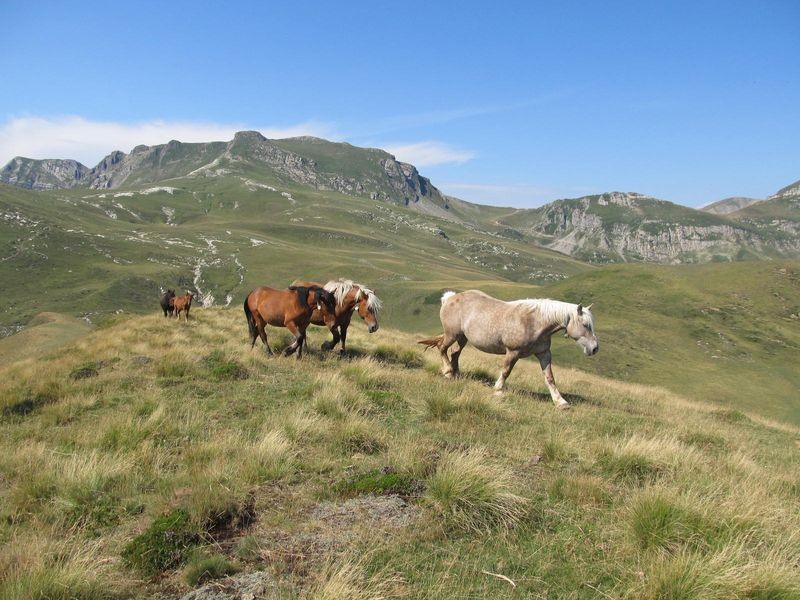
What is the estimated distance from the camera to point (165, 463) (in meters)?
6.49

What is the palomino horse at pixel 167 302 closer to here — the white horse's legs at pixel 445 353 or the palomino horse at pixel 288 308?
the palomino horse at pixel 288 308

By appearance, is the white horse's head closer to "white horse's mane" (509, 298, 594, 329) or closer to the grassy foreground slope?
"white horse's mane" (509, 298, 594, 329)

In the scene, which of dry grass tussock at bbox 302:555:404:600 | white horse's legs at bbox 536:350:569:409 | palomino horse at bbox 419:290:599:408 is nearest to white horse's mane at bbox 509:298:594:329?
palomino horse at bbox 419:290:599:408

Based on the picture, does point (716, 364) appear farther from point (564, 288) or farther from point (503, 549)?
point (503, 549)

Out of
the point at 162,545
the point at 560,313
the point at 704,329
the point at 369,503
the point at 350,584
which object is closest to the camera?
the point at 350,584

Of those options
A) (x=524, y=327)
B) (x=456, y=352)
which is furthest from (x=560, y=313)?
(x=456, y=352)

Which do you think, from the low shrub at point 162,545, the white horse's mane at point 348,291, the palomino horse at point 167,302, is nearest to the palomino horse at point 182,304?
the palomino horse at point 167,302

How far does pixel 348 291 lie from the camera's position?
50.7ft

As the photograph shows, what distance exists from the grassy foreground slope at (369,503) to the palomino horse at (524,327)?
249 cm

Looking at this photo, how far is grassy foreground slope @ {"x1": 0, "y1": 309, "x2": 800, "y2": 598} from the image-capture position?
3.97 m

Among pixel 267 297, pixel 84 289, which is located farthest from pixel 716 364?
pixel 84 289

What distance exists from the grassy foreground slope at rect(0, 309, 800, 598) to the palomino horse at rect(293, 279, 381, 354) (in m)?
5.28

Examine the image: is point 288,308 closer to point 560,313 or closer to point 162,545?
point 560,313

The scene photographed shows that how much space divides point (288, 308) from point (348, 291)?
208 centimetres
